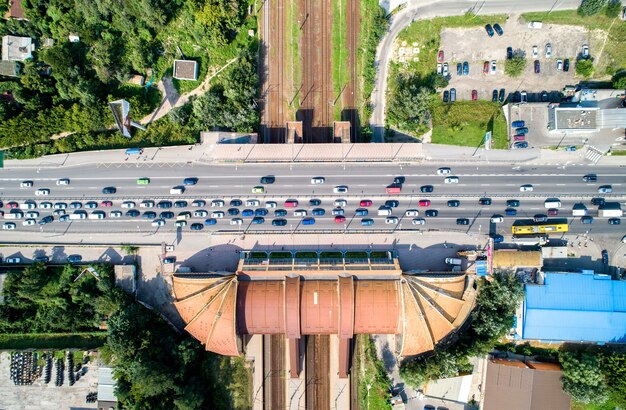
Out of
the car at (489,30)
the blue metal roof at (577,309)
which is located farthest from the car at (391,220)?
the car at (489,30)

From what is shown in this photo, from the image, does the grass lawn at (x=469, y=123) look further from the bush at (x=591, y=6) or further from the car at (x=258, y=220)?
the car at (x=258, y=220)

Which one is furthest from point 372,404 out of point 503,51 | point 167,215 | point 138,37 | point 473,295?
point 138,37

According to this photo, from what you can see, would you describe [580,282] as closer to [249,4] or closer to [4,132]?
[249,4]

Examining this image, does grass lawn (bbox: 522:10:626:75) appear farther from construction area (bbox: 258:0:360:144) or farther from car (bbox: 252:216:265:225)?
car (bbox: 252:216:265:225)

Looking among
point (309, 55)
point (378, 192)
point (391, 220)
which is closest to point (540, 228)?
point (391, 220)

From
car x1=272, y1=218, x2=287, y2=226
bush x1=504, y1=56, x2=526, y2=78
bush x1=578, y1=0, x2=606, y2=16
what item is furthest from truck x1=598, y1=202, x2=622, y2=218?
car x1=272, y1=218, x2=287, y2=226

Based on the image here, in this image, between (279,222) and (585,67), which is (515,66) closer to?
(585,67)
